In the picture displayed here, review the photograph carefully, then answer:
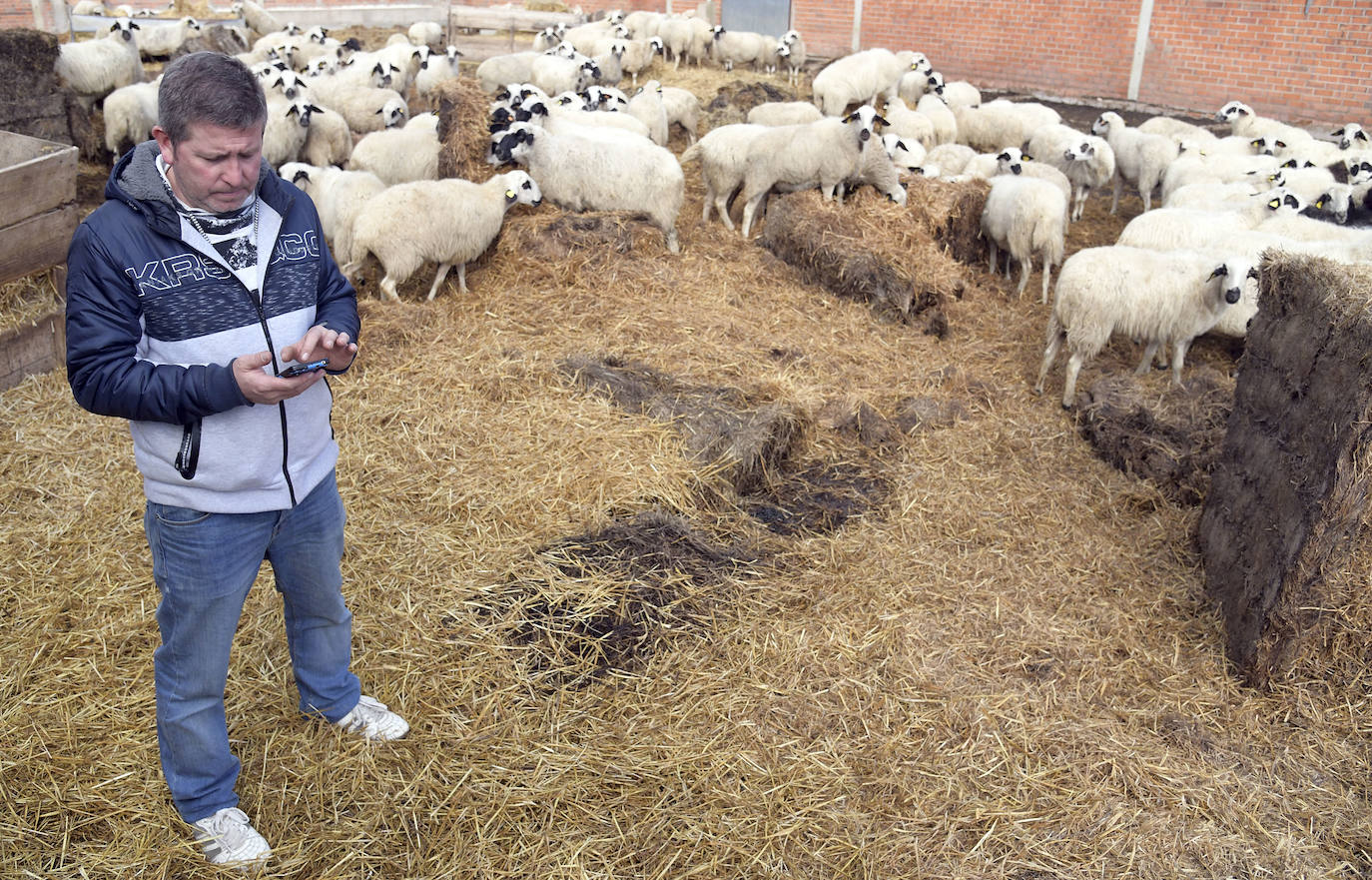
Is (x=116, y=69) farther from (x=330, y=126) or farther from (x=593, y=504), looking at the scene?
(x=593, y=504)

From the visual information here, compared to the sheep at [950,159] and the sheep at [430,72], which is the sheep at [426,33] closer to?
the sheep at [430,72]

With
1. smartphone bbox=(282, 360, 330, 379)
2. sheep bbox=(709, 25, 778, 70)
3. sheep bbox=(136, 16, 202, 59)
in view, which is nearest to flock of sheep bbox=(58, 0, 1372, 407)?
sheep bbox=(136, 16, 202, 59)

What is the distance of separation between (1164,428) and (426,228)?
5.91 metres

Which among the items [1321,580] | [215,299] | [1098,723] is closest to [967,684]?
[1098,723]

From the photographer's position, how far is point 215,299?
244 centimetres

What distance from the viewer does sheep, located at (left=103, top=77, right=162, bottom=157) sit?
11.8 metres

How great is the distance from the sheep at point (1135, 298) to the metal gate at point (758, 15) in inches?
659

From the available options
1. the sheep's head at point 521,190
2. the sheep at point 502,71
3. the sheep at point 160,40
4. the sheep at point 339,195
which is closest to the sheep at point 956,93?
the sheep at point 502,71

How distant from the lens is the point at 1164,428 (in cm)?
621

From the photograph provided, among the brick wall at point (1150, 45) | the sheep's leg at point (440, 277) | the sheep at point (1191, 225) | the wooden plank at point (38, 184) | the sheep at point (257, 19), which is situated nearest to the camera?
the wooden plank at point (38, 184)

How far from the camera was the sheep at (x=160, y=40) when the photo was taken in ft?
56.9

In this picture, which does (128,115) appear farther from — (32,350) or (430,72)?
(32,350)

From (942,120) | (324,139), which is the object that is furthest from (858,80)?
(324,139)

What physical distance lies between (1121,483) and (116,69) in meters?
14.9
